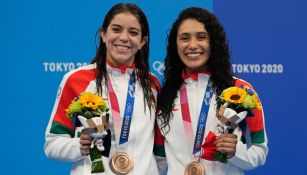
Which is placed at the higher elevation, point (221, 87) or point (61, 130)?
point (221, 87)

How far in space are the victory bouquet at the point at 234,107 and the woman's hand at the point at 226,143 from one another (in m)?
0.04

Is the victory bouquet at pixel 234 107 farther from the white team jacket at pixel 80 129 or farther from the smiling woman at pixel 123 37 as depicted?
the smiling woman at pixel 123 37

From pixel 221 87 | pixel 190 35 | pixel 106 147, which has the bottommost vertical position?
pixel 106 147

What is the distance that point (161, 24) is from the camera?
429 cm

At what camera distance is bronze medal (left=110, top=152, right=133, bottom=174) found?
8.64 feet

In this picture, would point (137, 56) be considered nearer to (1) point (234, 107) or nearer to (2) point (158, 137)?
(2) point (158, 137)

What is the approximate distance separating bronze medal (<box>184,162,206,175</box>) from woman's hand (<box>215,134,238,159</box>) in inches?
7.4

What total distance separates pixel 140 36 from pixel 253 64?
167 cm

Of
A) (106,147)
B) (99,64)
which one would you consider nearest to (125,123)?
(106,147)

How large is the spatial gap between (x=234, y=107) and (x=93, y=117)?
0.65m

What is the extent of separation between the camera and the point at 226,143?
2533mm

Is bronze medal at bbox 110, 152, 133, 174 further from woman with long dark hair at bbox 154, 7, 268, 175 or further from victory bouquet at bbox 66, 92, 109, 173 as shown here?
woman with long dark hair at bbox 154, 7, 268, 175

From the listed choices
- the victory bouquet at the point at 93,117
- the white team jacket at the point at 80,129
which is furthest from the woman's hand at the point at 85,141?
the white team jacket at the point at 80,129

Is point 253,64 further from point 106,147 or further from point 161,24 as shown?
point 106,147
